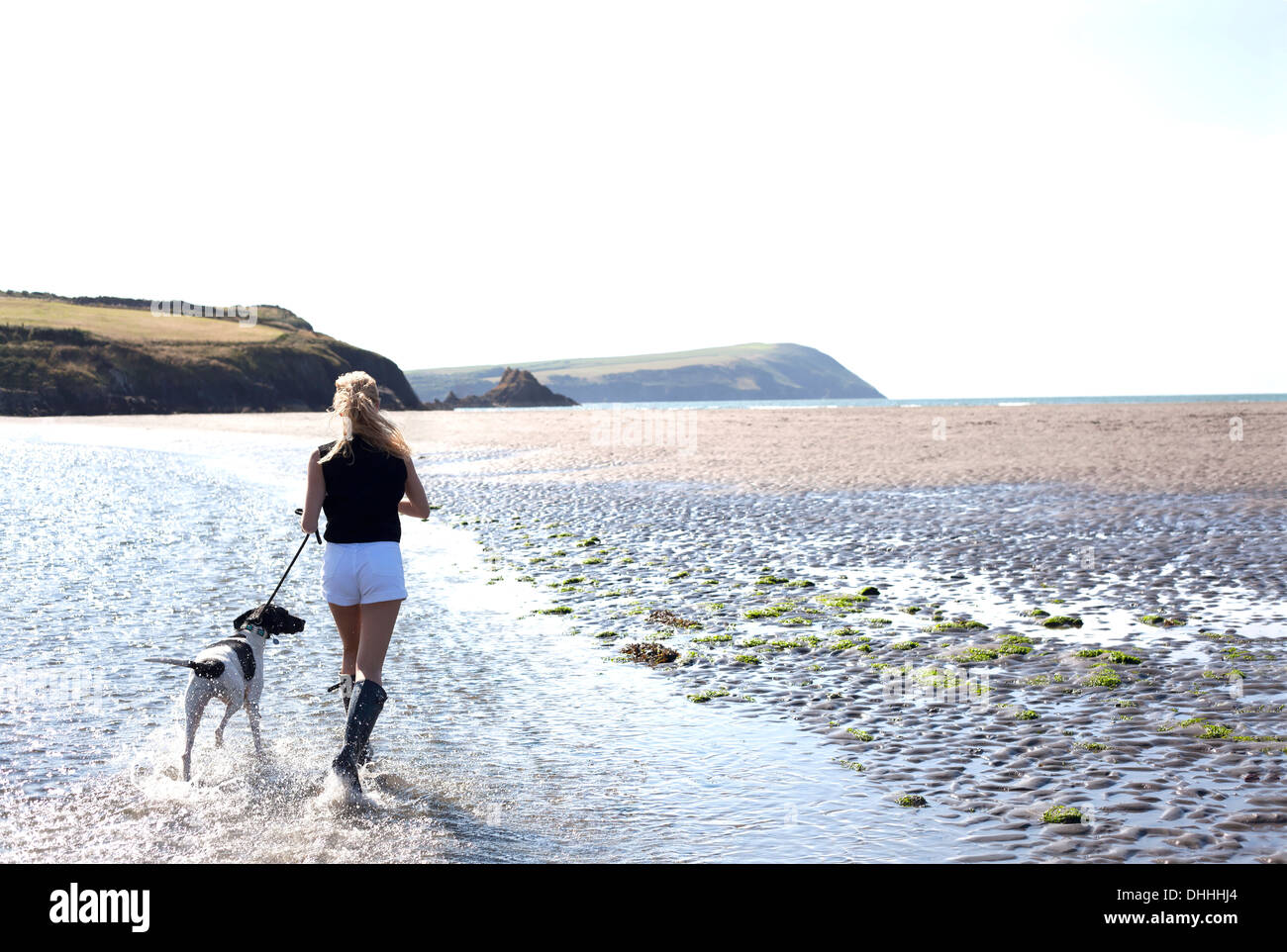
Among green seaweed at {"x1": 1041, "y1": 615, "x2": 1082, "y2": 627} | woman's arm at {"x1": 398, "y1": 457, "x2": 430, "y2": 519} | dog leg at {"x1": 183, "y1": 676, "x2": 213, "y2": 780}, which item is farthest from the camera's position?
green seaweed at {"x1": 1041, "y1": 615, "x2": 1082, "y2": 627}

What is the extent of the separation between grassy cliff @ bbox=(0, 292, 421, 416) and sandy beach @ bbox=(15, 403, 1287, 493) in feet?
296

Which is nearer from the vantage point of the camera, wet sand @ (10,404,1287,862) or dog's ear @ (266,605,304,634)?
wet sand @ (10,404,1287,862)

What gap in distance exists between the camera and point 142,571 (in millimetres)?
16766

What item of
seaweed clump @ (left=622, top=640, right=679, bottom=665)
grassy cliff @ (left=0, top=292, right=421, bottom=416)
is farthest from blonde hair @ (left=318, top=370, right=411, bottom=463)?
grassy cliff @ (left=0, top=292, right=421, bottom=416)

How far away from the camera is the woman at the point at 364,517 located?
24.7 ft

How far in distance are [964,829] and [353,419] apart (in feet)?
16.8

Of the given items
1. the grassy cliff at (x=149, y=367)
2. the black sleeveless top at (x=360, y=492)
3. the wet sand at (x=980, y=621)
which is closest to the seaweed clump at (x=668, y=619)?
the wet sand at (x=980, y=621)

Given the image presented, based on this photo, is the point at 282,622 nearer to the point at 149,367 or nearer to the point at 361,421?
the point at 361,421

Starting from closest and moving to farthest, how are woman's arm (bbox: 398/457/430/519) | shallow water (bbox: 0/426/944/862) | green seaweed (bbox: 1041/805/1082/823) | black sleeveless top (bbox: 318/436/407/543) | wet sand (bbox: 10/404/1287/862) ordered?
shallow water (bbox: 0/426/944/862) → green seaweed (bbox: 1041/805/1082/823) → wet sand (bbox: 10/404/1287/862) → black sleeveless top (bbox: 318/436/407/543) → woman's arm (bbox: 398/457/430/519)

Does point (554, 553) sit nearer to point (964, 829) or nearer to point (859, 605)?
point (859, 605)

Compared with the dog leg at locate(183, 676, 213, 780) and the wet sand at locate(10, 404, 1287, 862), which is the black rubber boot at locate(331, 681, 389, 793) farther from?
the wet sand at locate(10, 404, 1287, 862)

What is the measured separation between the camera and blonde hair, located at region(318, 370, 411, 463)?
7473mm

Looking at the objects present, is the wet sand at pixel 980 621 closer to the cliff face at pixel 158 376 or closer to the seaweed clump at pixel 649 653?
the seaweed clump at pixel 649 653

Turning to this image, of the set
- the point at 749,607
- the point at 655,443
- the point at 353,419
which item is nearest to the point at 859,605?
the point at 749,607
